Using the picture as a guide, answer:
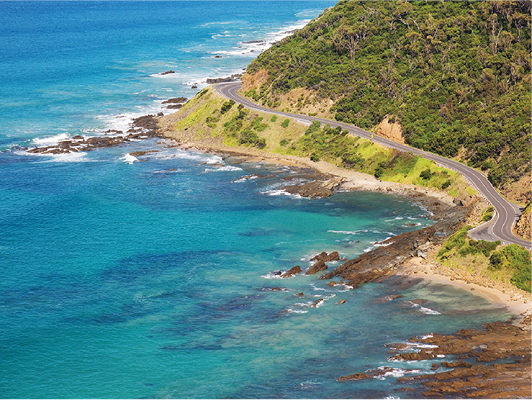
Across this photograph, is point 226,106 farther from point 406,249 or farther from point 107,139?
point 406,249

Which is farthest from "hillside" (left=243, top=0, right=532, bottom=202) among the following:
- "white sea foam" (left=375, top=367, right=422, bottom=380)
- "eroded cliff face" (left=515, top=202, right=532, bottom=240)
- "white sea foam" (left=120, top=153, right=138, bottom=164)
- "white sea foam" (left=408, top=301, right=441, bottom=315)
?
"white sea foam" (left=375, top=367, right=422, bottom=380)

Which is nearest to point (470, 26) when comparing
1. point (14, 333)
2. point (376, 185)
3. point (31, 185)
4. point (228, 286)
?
point (376, 185)

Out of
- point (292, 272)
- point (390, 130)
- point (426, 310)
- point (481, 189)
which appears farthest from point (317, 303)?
point (390, 130)

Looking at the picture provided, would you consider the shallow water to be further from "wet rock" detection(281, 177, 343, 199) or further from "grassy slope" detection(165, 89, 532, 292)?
"grassy slope" detection(165, 89, 532, 292)

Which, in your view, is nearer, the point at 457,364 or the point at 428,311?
the point at 457,364

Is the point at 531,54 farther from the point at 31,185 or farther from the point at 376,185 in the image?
the point at 31,185

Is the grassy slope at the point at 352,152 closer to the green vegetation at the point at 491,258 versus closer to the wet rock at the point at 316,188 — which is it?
the green vegetation at the point at 491,258
